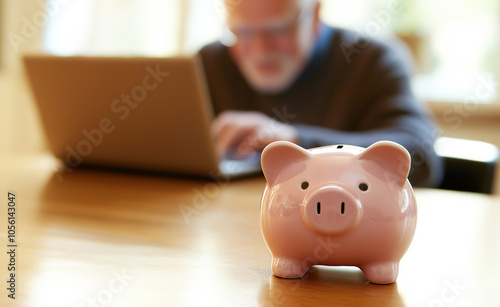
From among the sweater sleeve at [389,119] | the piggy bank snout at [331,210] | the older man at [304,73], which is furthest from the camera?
the older man at [304,73]

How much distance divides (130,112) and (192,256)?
0.61 meters

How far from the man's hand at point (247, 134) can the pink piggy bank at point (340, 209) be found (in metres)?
0.88

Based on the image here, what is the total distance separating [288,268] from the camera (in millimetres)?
540

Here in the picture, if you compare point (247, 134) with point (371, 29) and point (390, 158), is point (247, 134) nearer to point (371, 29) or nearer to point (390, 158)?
point (390, 158)

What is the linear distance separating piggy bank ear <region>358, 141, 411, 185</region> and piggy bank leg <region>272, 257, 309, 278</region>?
116 millimetres

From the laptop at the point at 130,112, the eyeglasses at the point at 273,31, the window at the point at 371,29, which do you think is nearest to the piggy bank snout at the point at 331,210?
the laptop at the point at 130,112

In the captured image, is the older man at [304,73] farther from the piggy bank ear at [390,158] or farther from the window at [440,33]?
the piggy bank ear at [390,158]

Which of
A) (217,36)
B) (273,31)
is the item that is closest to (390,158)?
(273,31)

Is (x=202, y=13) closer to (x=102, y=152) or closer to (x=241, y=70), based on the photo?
(x=241, y=70)

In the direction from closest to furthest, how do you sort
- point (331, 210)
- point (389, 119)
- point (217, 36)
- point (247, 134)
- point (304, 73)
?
point (331, 210) → point (247, 134) → point (389, 119) → point (304, 73) → point (217, 36)

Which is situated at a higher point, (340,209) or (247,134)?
(340,209)

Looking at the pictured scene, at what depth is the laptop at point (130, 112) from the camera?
1128mm

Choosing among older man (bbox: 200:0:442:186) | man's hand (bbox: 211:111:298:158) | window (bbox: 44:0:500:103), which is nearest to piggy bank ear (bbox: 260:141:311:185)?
man's hand (bbox: 211:111:298:158)

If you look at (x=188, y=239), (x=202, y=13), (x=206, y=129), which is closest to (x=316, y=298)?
(x=188, y=239)
